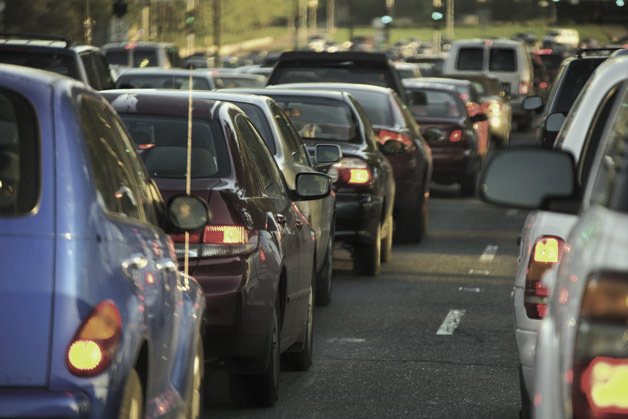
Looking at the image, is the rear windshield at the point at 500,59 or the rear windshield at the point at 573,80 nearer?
the rear windshield at the point at 573,80

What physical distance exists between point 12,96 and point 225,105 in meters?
4.29

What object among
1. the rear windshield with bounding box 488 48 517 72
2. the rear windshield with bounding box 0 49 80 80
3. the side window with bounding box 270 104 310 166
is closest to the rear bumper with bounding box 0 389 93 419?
the side window with bounding box 270 104 310 166

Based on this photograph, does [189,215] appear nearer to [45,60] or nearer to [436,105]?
[45,60]

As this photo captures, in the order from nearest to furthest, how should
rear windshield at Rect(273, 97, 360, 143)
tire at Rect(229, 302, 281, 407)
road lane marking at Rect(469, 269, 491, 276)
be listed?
1. tire at Rect(229, 302, 281, 407)
2. rear windshield at Rect(273, 97, 360, 143)
3. road lane marking at Rect(469, 269, 491, 276)

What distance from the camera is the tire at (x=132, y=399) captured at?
5.00 m

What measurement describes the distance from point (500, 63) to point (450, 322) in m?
32.8

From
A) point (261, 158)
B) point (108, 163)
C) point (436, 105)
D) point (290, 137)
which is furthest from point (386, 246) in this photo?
point (108, 163)

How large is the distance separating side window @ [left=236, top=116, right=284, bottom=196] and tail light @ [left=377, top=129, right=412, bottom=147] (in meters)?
7.77

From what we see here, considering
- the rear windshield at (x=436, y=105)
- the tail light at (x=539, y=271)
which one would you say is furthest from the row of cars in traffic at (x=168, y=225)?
the rear windshield at (x=436, y=105)

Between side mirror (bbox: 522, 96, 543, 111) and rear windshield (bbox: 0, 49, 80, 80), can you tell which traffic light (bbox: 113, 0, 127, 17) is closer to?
side mirror (bbox: 522, 96, 543, 111)

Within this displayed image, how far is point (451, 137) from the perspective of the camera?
24391mm

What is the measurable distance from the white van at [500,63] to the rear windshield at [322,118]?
28.6m

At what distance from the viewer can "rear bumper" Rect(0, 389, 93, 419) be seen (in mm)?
4758

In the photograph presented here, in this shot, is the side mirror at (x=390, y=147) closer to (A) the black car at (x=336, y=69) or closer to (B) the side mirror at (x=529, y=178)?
(A) the black car at (x=336, y=69)
